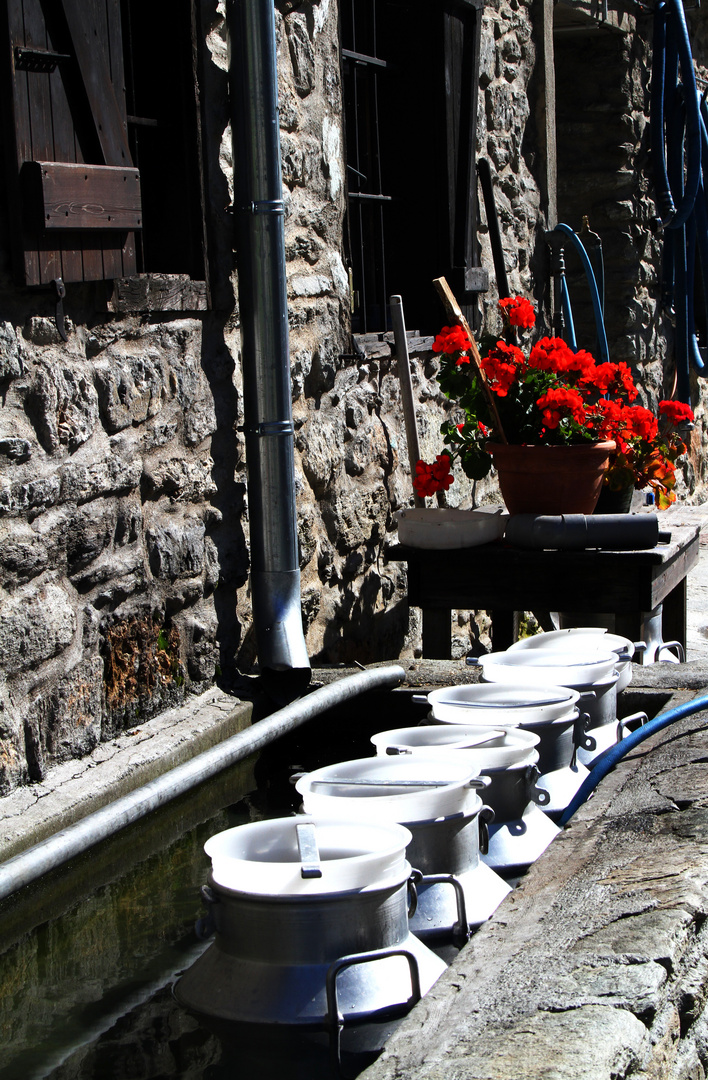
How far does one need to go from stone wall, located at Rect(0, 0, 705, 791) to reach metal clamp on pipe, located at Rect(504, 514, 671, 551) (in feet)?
2.01

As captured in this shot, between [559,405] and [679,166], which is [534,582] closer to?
[559,405]

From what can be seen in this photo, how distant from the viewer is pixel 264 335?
10.3ft

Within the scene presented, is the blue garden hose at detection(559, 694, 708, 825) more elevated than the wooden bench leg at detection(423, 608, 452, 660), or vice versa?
the blue garden hose at detection(559, 694, 708, 825)

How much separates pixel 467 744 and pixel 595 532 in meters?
1.49

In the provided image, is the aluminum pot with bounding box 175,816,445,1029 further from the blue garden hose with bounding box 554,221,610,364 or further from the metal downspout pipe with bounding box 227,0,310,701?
the blue garden hose with bounding box 554,221,610,364

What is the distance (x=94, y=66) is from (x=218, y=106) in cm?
55

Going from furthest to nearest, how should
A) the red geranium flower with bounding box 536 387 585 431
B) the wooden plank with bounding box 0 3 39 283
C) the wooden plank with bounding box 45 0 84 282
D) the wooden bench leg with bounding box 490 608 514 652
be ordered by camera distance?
the wooden bench leg with bounding box 490 608 514 652 < the red geranium flower with bounding box 536 387 585 431 < the wooden plank with bounding box 45 0 84 282 < the wooden plank with bounding box 0 3 39 283

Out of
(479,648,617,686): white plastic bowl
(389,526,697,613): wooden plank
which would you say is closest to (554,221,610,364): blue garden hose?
(389,526,697,613): wooden plank

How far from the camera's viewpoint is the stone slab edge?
2.27 meters

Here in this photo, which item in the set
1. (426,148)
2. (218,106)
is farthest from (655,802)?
(426,148)

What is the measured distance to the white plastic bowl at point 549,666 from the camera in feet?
8.53

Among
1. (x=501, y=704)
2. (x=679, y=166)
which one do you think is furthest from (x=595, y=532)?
(x=679, y=166)

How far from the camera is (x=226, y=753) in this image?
7.68 ft

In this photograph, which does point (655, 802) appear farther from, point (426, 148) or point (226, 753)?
point (426, 148)
